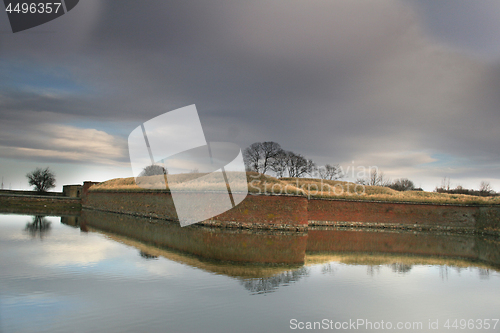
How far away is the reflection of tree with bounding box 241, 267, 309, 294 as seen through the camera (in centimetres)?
596

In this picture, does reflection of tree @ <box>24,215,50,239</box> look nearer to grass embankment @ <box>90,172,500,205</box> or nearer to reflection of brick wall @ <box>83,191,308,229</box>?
grass embankment @ <box>90,172,500,205</box>

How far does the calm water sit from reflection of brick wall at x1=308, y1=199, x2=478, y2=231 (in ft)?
29.3

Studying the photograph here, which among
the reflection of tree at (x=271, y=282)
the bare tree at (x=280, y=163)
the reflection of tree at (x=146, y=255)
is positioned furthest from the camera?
the bare tree at (x=280, y=163)

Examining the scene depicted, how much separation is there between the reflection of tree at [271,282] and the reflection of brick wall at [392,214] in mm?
12674

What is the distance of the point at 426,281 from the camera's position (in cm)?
721

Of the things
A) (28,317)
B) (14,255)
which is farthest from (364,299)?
(14,255)

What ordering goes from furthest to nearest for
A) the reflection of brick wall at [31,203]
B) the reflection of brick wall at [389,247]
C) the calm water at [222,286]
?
1. the reflection of brick wall at [31,203]
2. the reflection of brick wall at [389,247]
3. the calm water at [222,286]

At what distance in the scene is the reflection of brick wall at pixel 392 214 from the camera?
1962cm

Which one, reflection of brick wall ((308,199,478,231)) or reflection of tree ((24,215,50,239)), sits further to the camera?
reflection of brick wall ((308,199,478,231))

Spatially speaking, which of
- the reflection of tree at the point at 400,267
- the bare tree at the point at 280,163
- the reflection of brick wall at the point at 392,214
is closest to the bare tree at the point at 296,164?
the bare tree at the point at 280,163

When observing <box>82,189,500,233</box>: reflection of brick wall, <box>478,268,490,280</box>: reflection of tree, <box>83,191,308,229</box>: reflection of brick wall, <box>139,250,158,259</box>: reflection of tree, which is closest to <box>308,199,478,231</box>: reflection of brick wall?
<box>82,189,500,233</box>: reflection of brick wall

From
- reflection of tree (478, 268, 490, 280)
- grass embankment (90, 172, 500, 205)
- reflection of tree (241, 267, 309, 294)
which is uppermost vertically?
grass embankment (90, 172, 500, 205)

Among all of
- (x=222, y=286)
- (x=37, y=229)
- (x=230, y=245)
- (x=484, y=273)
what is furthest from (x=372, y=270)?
(x=37, y=229)

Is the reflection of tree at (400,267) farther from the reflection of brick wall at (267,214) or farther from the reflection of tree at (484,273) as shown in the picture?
the reflection of brick wall at (267,214)
